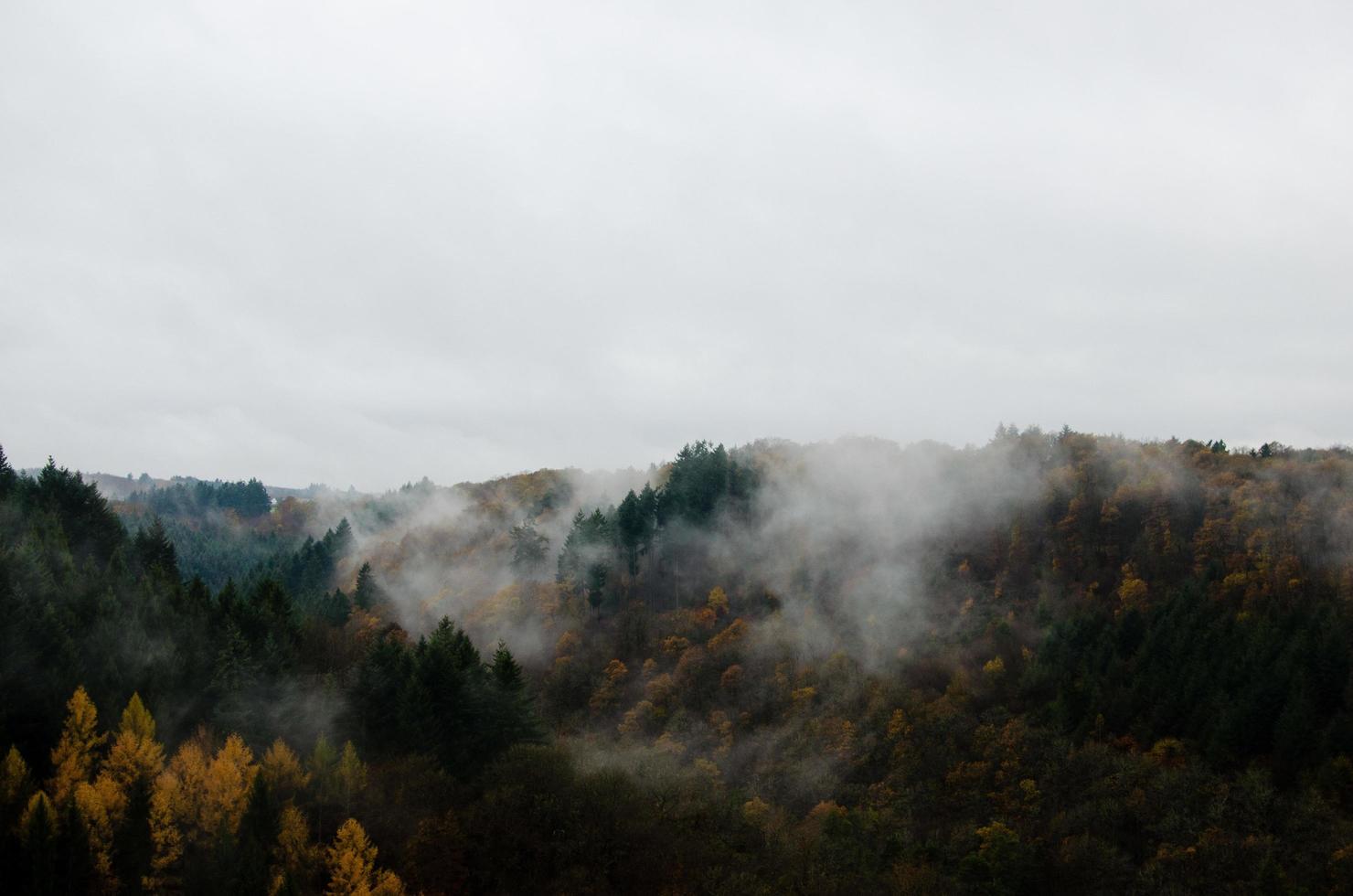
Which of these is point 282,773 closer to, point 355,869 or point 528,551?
point 355,869

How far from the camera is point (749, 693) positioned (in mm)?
95688

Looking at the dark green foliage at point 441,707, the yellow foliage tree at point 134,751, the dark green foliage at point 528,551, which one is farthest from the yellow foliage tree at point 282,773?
the dark green foliage at point 528,551

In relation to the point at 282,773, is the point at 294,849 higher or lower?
lower

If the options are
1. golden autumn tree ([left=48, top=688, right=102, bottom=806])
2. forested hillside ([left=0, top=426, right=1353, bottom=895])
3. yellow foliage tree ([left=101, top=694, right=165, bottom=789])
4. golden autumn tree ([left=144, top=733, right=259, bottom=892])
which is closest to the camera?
golden autumn tree ([left=144, top=733, right=259, bottom=892])

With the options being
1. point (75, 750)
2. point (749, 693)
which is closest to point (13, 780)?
point (75, 750)

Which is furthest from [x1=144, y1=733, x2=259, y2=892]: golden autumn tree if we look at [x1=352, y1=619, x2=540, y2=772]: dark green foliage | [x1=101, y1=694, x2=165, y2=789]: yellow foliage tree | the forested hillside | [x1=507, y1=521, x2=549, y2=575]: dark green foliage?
[x1=507, y1=521, x2=549, y2=575]: dark green foliage

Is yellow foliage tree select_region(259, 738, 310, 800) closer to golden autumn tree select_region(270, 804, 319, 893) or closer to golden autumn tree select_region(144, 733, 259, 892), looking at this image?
golden autumn tree select_region(144, 733, 259, 892)

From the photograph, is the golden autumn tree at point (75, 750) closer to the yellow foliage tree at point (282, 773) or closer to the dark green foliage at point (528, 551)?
the yellow foliage tree at point (282, 773)

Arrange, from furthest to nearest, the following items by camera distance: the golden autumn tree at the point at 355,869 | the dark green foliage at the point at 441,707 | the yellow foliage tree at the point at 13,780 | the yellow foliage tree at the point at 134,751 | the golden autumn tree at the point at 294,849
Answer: the dark green foliage at the point at 441,707
the yellow foliage tree at the point at 134,751
the golden autumn tree at the point at 294,849
the golden autumn tree at the point at 355,869
the yellow foliage tree at the point at 13,780

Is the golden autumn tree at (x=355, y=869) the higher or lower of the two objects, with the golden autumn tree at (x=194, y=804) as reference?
lower

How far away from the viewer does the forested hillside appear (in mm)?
46000

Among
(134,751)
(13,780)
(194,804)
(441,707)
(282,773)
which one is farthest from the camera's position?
(441,707)

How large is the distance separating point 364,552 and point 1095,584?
136 meters

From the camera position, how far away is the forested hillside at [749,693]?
4600cm
